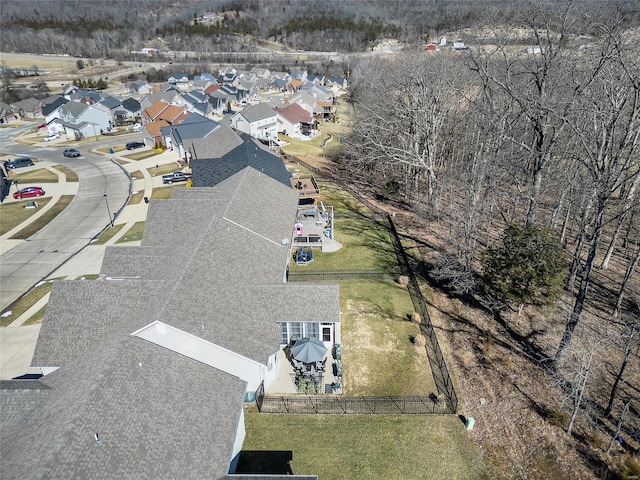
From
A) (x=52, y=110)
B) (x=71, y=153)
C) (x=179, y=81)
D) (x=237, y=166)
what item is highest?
(x=179, y=81)

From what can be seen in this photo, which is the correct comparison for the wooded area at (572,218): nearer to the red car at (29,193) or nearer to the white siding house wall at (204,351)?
the white siding house wall at (204,351)

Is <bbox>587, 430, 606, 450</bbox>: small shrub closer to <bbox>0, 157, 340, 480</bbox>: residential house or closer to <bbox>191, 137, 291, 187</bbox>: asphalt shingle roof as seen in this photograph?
<bbox>0, 157, 340, 480</bbox>: residential house

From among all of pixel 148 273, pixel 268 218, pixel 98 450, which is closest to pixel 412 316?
pixel 268 218

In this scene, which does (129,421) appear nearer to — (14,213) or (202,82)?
(14,213)

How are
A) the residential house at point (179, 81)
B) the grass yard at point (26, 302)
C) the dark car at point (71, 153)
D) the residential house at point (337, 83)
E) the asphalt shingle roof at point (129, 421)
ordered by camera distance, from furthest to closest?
the residential house at point (337, 83), the residential house at point (179, 81), the dark car at point (71, 153), the grass yard at point (26, 302), the asphalt shingle roof at point (129, 421)

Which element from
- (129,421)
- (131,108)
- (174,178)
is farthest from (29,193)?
(131,108)

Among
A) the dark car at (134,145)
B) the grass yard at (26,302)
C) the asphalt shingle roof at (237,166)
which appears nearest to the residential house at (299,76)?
the dark car at (134,145)

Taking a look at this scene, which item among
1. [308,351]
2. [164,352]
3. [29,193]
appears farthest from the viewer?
[29,193]

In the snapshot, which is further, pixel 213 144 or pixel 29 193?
pixel 213 144
